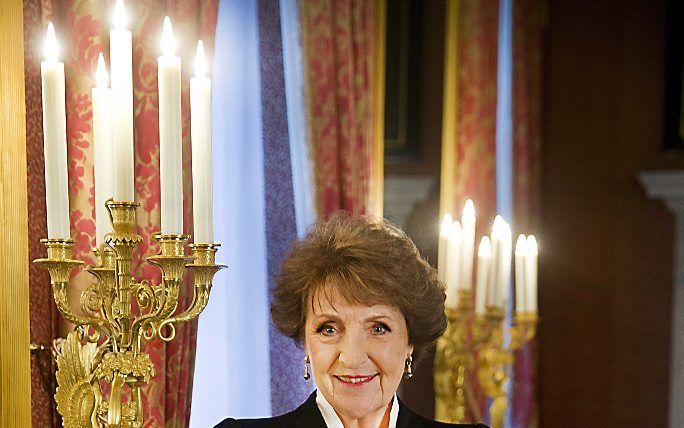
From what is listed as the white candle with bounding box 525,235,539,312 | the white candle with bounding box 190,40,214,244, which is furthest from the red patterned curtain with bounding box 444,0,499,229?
the white candle with bounding box 190,40,214,244

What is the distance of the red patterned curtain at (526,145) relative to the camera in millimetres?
3680

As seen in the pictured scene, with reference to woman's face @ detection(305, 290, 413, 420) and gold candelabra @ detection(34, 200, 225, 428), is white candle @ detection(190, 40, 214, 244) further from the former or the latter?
woman's face @ detection(305, 290, 413, 420)

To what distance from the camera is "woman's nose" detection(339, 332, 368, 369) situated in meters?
1.74

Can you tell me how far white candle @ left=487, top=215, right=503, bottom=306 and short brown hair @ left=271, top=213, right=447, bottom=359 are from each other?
2.61 feet

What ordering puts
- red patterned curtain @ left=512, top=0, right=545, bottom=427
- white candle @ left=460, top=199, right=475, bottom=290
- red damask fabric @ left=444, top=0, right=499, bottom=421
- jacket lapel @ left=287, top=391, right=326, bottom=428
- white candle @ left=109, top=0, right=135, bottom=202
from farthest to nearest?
1. red patterned curtain @ left=512, top=0, right=545, bottom=427
2. red damask fabric @ left=444, top=0, right=499, bottom=421
3. white candle @ left=460, top=199, right=475, bottom=290
4. jacket lapel @ left=287, top=391, right=326, bottom=428
5. white candle @ left=109, top=0, right=135, bottom=202

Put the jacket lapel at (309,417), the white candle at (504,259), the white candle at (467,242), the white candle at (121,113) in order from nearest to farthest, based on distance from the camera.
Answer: the white candle at (121,113) → the jacket lapel at (309,417) → the white candle at (504,259) → the white candle at (467,242)

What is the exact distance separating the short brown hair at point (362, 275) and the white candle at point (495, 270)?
2.61ft

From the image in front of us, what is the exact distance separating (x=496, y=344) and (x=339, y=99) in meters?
0.89

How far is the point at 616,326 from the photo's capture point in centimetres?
378

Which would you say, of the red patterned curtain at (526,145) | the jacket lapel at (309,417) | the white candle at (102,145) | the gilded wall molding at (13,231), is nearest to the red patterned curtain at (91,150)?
the gilded wall molding at (13,231)

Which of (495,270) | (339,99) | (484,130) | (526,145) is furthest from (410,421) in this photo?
(526,145)

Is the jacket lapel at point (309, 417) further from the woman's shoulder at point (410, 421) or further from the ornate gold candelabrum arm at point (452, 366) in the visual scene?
the ornate gold candelabrum arm at point (452, 366)

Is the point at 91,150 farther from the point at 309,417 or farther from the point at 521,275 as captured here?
the point at 521,275

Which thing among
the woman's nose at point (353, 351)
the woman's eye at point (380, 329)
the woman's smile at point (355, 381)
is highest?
the woman's eye at point (380, 329)
